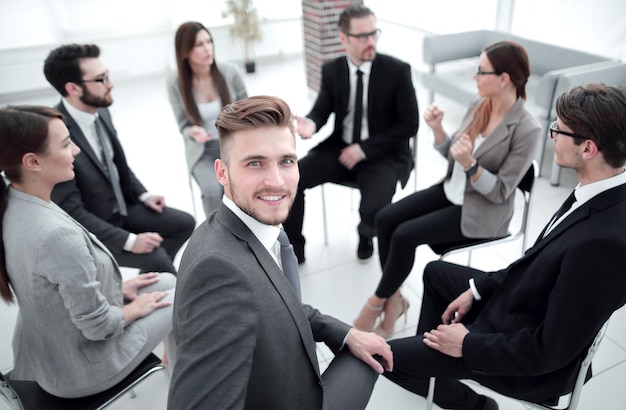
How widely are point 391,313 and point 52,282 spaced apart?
60.0 inches

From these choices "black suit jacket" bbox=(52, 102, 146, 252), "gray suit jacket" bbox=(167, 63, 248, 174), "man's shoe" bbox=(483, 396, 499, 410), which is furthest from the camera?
"gray suit jacket" bbox=(167, 63, 248, 174)

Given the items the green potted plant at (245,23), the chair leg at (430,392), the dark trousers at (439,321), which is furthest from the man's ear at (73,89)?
the green potted plant at (245,23)

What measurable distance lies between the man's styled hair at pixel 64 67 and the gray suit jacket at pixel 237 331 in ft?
5.30

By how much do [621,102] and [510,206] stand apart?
90 cm

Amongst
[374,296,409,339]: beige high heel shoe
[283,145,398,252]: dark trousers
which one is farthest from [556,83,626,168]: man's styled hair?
[283,145,398,252]: dark trousers

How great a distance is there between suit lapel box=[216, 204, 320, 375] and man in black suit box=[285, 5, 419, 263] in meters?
1.56

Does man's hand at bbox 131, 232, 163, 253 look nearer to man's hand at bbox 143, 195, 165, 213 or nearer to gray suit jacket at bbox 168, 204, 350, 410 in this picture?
man's hand at bbox 143, 195, 165, 213

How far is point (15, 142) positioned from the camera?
169 cm

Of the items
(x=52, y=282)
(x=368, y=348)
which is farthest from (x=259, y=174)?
(x=52, y=282)

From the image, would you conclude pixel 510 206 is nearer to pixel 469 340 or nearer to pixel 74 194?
pixel 469 340

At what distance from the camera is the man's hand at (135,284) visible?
203 centimetres

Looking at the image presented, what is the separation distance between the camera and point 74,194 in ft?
7.73

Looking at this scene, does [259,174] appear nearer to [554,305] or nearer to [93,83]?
[554,305]

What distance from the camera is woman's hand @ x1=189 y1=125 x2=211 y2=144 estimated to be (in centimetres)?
303
